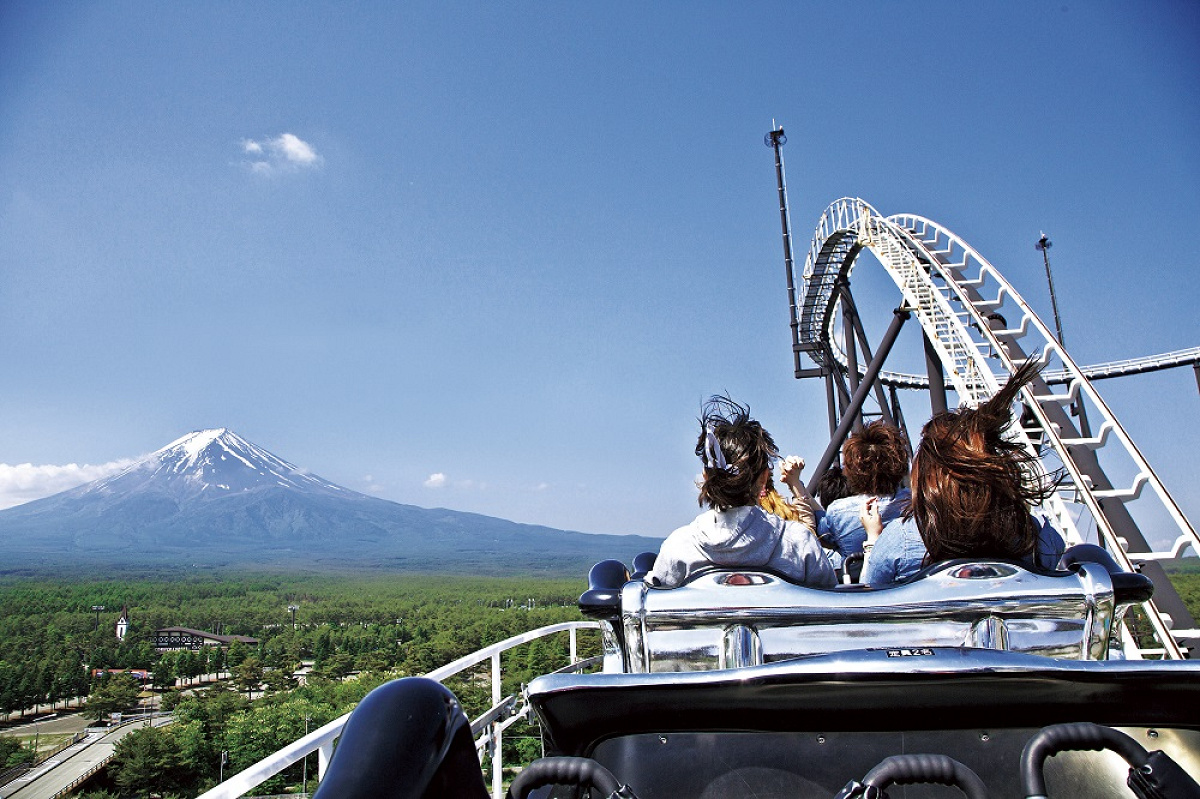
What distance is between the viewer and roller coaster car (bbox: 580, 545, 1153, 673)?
171cm

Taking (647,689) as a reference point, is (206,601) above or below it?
below

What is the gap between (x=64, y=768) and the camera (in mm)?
34594

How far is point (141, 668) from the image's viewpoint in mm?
55219

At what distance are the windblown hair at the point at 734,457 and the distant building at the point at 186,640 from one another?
6994cm

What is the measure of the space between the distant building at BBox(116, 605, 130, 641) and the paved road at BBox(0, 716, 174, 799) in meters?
27.8

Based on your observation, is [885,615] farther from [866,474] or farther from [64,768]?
[64,768]

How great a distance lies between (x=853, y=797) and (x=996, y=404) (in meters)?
1.39

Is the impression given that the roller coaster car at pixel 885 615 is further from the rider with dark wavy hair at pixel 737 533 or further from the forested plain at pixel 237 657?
the forested plain at pixel 237 657

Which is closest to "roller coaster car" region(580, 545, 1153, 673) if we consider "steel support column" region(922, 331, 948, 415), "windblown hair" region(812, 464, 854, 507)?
"windblown hair" region(812, 464, 854, 507)

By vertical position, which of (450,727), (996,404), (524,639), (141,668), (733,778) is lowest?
(141,668)

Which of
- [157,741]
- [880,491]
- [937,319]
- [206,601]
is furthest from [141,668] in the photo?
[880,491]

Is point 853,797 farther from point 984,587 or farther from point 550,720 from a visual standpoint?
point 984,587

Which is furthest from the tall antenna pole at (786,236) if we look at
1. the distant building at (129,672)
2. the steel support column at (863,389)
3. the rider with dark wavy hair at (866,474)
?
the distant building at (129,672)

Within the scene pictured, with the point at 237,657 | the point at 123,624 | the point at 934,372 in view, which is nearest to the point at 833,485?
the point at 934,372
